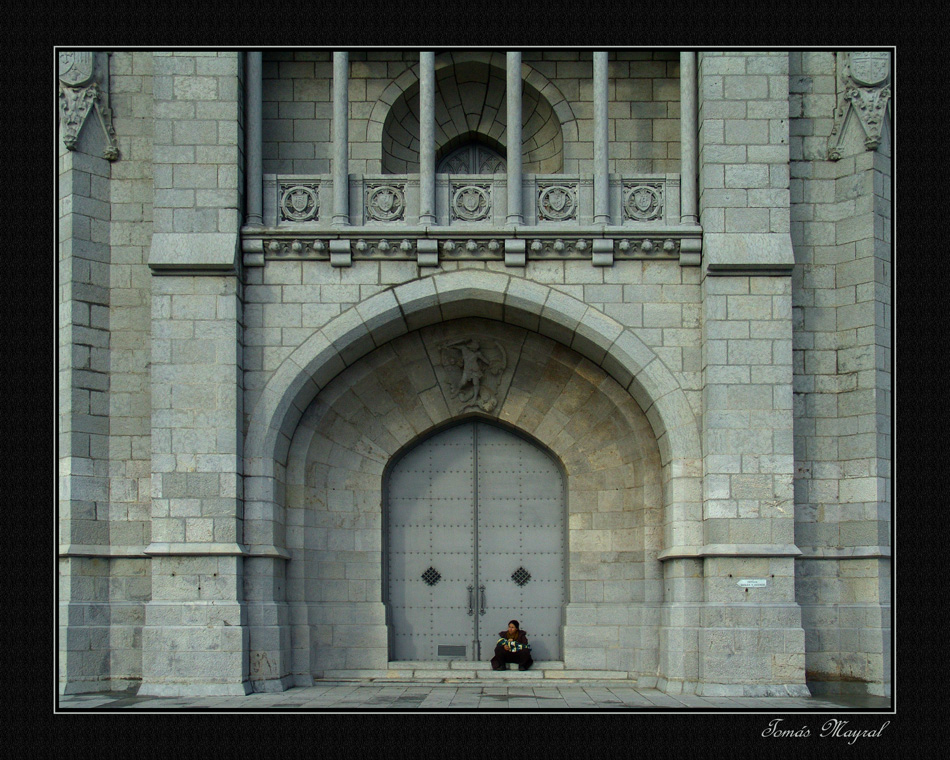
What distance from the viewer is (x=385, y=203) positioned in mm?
15562

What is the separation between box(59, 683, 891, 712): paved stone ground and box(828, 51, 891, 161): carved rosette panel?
7.35 metres

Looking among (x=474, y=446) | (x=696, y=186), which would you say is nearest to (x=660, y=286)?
(x=696, y=186)

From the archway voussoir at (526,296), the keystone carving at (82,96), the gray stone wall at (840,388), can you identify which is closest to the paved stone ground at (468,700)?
the gray stone wall at (840,388)

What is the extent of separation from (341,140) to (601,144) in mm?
3505

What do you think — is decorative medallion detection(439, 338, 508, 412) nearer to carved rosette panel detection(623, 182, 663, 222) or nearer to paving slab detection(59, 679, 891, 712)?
carved rosette panel detection(623, 182, 663, 222)

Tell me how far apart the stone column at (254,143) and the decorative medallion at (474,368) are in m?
3.23

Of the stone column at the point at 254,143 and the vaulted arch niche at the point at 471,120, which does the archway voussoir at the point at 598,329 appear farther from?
the stone column at the point at 254,143

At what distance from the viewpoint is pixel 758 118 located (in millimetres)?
15227

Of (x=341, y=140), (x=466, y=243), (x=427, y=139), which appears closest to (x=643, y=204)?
(x=466, y=243)

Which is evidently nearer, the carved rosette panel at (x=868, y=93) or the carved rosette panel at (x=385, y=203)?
the carved rosette panel at (x=868, y=93)

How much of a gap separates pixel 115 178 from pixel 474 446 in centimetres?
626

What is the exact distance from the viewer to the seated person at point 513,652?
52.0 ft

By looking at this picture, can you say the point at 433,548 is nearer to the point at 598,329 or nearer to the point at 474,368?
the point at 474,368

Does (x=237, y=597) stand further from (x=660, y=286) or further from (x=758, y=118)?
(x=758, y=118)
